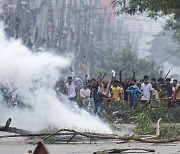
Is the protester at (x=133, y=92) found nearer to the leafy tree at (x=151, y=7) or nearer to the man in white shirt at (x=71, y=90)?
the man in white shirt at (x=71, y=90)

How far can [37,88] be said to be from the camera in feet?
48.3

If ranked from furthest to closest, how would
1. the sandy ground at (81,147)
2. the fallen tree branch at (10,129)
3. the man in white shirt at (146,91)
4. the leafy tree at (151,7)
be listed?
the man in white shirt at (146,91) < the leafy tree at (151,7) < the fallen tree branch at (10,129) < the sandy ground at (81,147)

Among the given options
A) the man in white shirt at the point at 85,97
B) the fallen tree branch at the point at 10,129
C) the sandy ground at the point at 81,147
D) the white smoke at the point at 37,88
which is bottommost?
the sandy ground at the point at 81,147

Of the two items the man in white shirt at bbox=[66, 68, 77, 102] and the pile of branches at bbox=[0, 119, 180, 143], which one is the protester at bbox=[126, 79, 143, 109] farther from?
the pile of branches at bbox=[0, 119, 180, 143]

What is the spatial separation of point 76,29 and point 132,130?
42342 millimetres

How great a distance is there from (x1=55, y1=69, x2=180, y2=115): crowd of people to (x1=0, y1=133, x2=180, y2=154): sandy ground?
5.27 m

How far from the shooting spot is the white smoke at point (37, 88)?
13.9 m

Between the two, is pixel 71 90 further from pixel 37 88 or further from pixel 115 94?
pixel 37 88

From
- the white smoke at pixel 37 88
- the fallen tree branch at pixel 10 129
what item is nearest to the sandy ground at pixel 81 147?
the fallen tree branch at pixel 10 129

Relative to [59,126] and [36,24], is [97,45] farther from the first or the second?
[59,126]

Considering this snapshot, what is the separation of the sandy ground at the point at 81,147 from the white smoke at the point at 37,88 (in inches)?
48.6

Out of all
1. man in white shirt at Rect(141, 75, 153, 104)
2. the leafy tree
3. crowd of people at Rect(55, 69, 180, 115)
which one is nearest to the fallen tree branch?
the leafy tree

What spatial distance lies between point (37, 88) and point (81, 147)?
3.16 metres

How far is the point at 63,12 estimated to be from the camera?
49.0 meters
